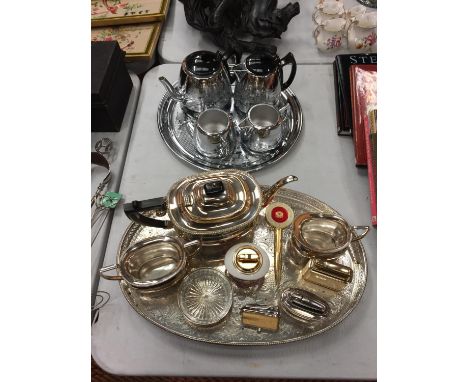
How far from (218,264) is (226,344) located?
14 centimetres

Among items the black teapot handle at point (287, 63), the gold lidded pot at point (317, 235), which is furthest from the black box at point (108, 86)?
the gold lidded pot at point (317, 235)

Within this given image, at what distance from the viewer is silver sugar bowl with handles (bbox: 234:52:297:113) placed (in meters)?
0.86

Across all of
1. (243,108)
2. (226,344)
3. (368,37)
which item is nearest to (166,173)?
(243,108)

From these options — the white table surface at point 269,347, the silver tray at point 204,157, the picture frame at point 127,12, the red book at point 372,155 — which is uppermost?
the picture frame at point 127,12

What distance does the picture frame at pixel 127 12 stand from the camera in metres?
1.13

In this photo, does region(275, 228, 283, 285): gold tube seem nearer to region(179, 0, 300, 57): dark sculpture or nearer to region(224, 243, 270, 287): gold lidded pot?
region(224, 243, 270, 287): gold lidded pot

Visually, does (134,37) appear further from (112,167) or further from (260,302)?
(260,302)

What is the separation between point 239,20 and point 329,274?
0.76 m

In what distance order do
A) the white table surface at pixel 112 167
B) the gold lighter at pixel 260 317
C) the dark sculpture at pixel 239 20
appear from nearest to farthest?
1. the gold lighter at pixel 260 317
2. the white table surface at pixel 112 167
3. the dark sculpture at pixel 239 20

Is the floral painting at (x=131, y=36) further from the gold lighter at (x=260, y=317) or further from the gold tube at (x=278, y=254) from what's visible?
the gold lighter at (x=260, y=317)

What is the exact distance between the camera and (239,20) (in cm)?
107

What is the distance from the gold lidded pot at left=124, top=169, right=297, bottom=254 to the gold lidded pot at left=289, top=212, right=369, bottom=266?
87mm

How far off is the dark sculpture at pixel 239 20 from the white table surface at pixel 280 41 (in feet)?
0.13

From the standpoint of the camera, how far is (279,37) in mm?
1083
